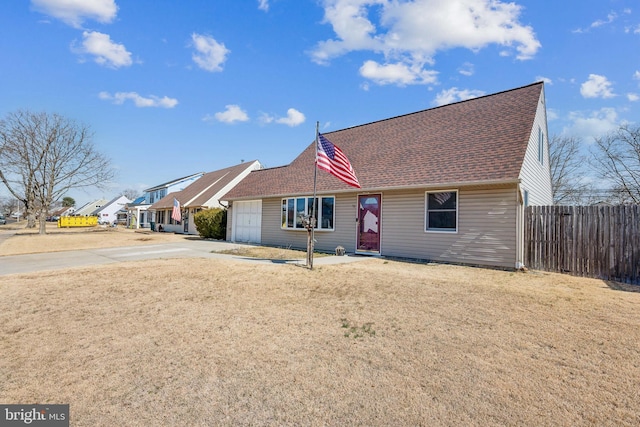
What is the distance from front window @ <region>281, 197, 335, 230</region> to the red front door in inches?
57.0

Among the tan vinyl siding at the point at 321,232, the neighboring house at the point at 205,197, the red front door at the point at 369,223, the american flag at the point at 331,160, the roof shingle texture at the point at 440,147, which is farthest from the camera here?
the neighboring house at the point at 205,197

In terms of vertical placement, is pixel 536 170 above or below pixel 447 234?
above

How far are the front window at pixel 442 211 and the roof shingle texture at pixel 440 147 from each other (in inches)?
24.6

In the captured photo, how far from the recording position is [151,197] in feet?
145

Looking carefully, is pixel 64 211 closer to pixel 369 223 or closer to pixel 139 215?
pixel 139 215

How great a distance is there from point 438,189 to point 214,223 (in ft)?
50.5

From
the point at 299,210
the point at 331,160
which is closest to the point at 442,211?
the point at 331,160

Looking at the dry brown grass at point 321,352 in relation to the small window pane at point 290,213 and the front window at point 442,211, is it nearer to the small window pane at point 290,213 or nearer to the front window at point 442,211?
the front window at point 442,211

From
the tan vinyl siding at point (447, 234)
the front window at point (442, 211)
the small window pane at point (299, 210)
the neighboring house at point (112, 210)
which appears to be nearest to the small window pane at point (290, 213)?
the small window pane at point (299, 210)

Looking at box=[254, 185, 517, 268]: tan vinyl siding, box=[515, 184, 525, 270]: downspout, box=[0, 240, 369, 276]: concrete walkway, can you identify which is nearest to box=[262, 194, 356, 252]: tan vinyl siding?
box=[254, 185, 517, 268]: tan vinyl siding

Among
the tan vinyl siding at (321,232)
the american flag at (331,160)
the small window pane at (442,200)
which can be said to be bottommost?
the tan vinyl siding at (321,232)

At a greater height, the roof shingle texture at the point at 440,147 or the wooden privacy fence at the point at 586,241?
the roof shingle texture at the point at 440,147

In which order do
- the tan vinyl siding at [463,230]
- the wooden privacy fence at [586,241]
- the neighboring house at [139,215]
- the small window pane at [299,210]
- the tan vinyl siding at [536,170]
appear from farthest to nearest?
1. the neighboring house at [139,215]
2. the small window pane at [299,210]
3. the tan vinyl siding at [536,170]
4. the tan vinyl siding at [463,230]
5. the wooden privacy fence at [586,241]

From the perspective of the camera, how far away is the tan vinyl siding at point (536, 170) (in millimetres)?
10422
